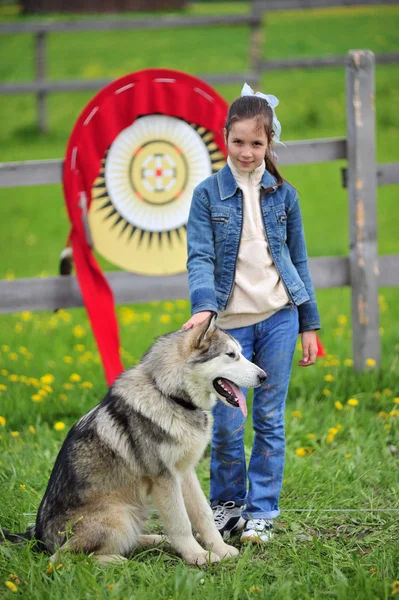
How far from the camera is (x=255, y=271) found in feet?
11.2

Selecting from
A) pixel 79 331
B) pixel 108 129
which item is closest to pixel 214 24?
pixel 79 331

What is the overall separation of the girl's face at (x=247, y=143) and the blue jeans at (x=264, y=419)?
0.65 metres

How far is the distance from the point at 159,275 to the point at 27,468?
1557 millimetres

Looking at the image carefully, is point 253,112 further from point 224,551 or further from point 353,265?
point 353,265

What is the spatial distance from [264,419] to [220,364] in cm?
51

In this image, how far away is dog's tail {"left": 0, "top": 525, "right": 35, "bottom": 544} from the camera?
325 cm

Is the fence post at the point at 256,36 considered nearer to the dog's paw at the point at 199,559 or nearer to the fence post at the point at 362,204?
the fence post at the point at 362,204

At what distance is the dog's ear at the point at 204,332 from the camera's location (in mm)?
3096

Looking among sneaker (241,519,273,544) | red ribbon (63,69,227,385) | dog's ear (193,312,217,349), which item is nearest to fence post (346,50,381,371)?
red ribbon (63,69,227,385)

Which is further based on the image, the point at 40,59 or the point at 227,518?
the point at 40,59

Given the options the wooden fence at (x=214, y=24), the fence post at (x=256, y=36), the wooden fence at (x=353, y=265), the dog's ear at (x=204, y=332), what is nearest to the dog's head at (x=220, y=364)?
the dog's ear at (x=204, y=332)

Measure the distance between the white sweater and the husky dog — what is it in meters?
0.27

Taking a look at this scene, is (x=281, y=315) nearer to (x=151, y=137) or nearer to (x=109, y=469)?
(x=109, y=469)

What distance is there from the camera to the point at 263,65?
11578 millimetres
